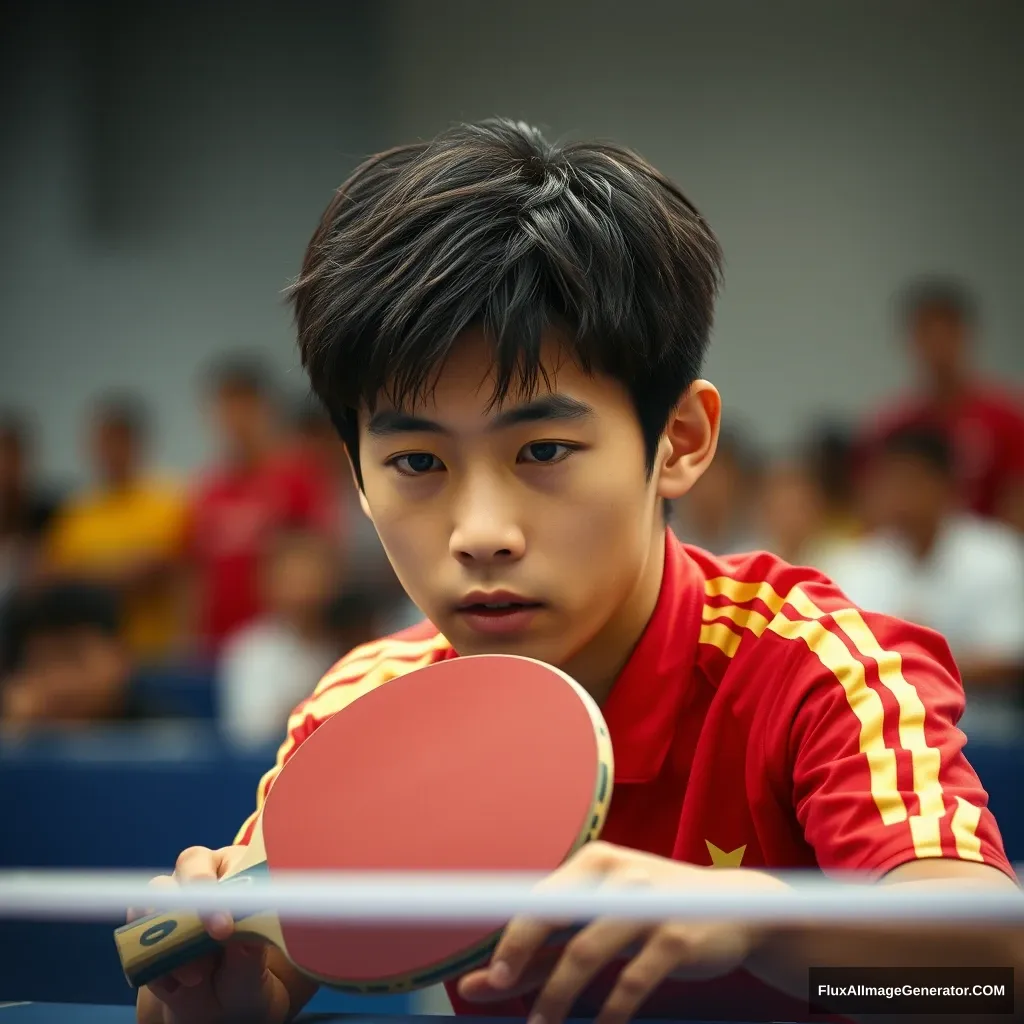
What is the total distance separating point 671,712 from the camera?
122 centimetres

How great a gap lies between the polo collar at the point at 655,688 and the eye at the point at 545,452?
24cm

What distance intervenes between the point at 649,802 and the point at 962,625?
95.2 inches

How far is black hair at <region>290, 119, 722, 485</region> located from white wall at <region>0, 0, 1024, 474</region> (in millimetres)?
4703

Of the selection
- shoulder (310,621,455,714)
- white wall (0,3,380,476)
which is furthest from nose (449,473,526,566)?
white wall (0,3,380,476)

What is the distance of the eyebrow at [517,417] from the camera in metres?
1.07

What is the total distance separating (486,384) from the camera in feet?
3.55

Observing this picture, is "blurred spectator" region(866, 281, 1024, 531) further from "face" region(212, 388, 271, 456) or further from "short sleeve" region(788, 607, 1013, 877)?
"short sleeve" region(788, 607, 1013, 877)

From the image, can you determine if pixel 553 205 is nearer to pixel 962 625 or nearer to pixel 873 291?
pixel 962 625

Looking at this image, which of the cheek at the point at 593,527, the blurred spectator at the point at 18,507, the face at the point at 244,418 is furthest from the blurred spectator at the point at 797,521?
the cheek at the point at 593,527

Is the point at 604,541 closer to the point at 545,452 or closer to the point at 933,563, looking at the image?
the point at 545,452

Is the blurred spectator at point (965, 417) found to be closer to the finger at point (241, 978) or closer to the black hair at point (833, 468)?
the black hair at point (833, 468)

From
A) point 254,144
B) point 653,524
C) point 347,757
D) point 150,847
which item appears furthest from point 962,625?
point 254,144

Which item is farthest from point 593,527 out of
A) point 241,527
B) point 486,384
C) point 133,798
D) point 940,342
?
point 241,527

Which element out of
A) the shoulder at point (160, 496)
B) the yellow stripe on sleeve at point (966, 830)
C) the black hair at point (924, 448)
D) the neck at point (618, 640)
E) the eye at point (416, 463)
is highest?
the eye at point (416, 463)
